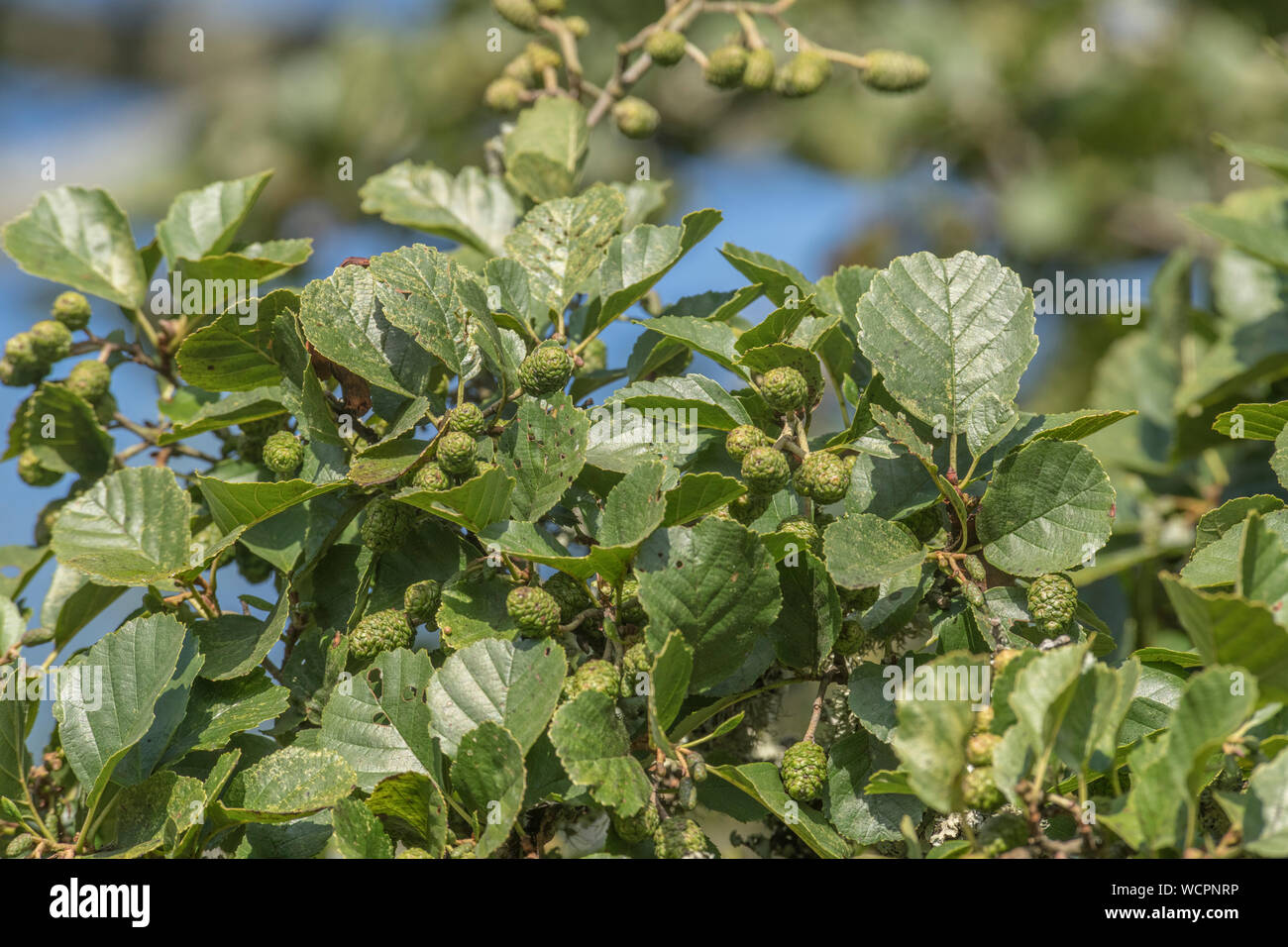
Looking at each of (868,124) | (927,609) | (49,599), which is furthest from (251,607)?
(868,124)

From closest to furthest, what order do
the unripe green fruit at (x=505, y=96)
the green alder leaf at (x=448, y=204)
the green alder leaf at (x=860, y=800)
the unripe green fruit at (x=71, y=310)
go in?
the green alder leaf at (x=860, y=800) < the unripe green fruit at (x=71, y=310) < the green alder leaf at (x=448, y=204) < the unripe green fruit at (x=505, y=96)

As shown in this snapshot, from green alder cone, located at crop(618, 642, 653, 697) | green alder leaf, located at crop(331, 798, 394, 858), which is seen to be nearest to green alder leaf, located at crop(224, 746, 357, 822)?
green alder leaf, located at crop(331, 798, 394, 858)

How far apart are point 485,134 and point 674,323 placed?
10.1 ft

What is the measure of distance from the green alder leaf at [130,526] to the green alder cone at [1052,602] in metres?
0.83

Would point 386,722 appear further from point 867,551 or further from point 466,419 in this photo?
point 867,551

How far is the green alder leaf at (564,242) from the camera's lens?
1259mm

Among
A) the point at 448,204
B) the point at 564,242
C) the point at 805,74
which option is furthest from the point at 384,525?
the point at 805,74

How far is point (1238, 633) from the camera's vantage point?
32.9 inches

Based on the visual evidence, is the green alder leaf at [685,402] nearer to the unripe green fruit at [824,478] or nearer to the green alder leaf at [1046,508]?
the unripe green fruit at [824,478]

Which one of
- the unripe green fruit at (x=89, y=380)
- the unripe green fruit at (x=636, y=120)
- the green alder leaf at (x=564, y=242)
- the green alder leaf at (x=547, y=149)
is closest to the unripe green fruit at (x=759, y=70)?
the unripe green fruit at (x=636, y=120)

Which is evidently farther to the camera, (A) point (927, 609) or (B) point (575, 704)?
(A) point (927, 609)

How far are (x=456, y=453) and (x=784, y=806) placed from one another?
428mm
